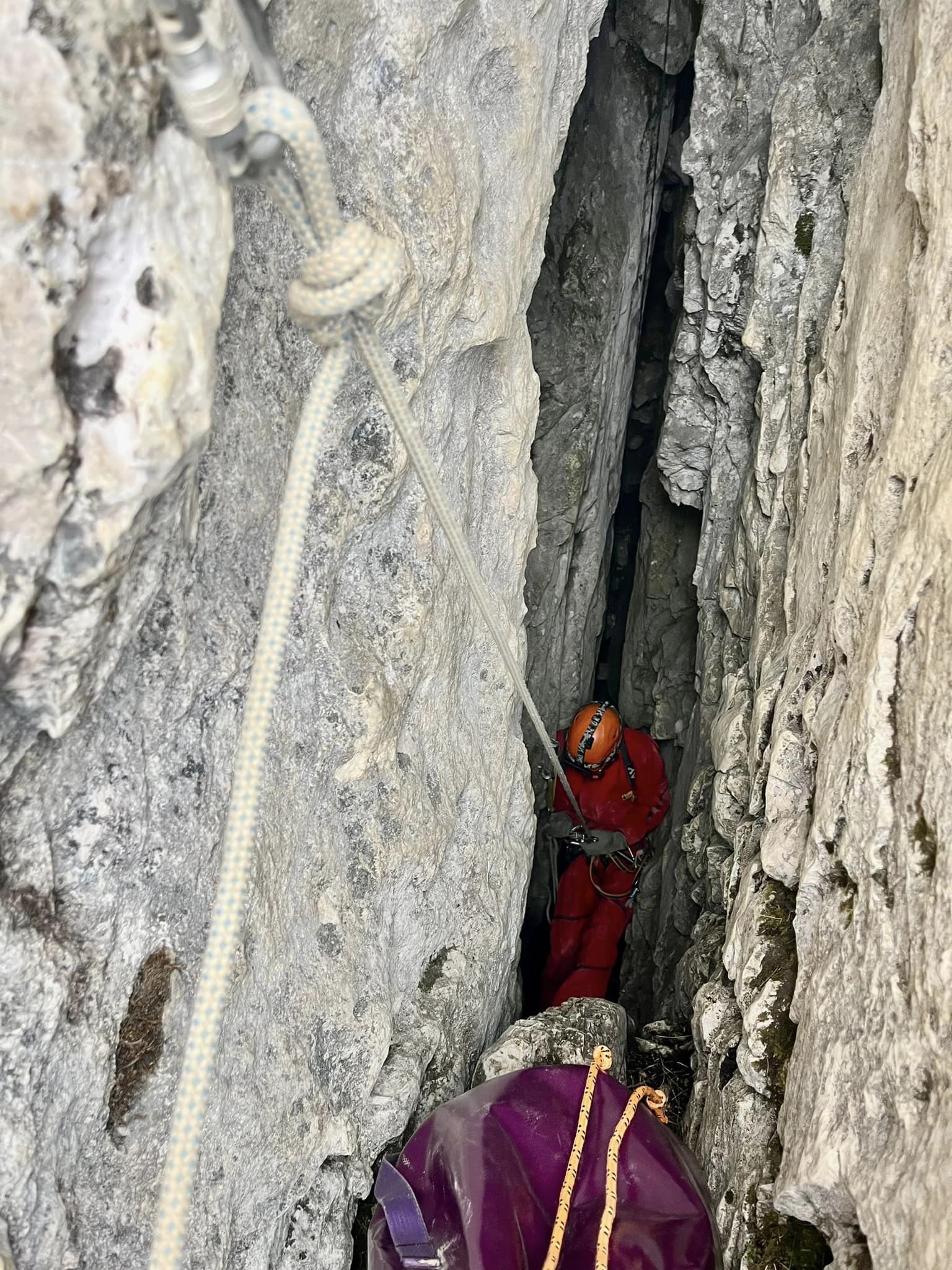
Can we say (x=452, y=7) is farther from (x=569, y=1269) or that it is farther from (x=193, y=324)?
(x=569, y=1269)

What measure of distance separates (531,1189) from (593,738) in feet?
8.50

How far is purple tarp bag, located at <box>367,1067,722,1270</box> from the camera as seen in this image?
1.70 m

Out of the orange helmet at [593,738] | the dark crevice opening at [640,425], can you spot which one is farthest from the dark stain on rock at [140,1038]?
the orange helmet at [593,738]

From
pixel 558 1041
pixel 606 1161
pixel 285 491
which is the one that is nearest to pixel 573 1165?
pixel 606 1161

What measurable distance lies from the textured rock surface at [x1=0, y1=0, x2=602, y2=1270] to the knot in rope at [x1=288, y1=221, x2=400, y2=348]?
0.12 m

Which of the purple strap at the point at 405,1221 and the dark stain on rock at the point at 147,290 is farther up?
the dark stain on rock at the point at 147,290

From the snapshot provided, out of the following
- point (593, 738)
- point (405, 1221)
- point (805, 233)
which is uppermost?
point (805, 233)

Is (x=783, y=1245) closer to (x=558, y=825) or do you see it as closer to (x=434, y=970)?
(x=434, y=970)

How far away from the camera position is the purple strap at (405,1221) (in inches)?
66.4

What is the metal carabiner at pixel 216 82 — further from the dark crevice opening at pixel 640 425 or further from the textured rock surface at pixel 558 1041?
the dark crevice opening at pixel 640 425

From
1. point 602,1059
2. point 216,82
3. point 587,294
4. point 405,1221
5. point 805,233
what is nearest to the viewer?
point 216,82

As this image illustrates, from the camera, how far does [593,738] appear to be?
Result: 14.0 ft

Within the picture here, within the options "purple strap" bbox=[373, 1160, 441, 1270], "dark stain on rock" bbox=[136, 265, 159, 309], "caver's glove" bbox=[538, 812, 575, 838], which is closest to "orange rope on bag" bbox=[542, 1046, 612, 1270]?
"purple strap" bbox=[373, 1160, 441, 1270]

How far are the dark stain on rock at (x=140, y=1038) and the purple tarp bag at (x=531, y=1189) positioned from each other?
0.65 m
